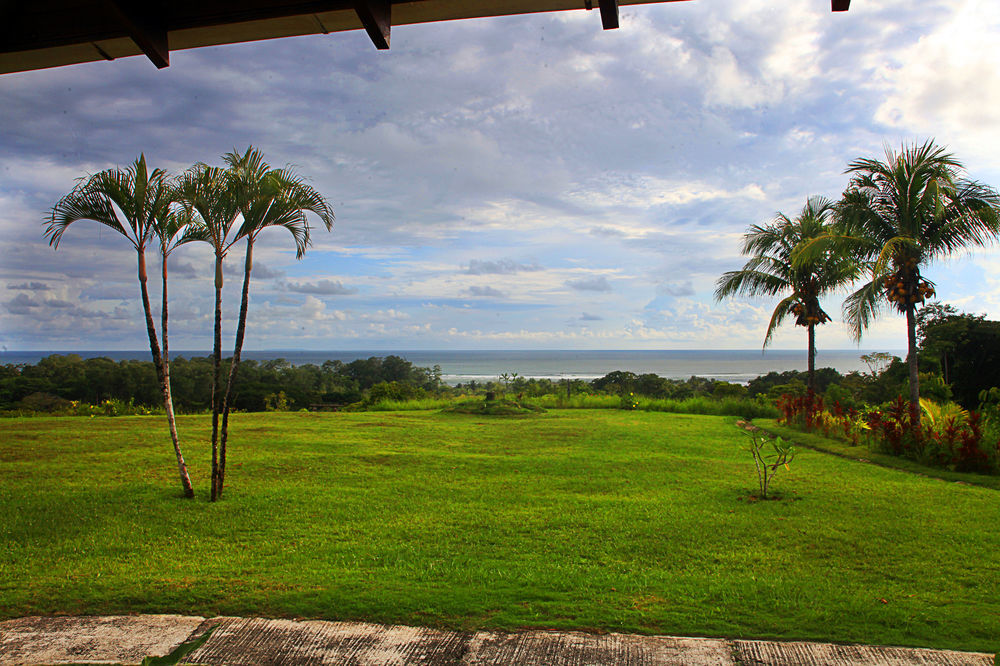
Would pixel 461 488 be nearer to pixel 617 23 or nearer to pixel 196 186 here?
pixel 196 186

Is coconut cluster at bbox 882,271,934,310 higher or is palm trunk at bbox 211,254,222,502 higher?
coconut cluster at bbox 882,271,934,310

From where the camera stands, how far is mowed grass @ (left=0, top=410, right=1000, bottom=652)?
3.16m

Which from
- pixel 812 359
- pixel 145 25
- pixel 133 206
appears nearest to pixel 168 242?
pixel 133 206

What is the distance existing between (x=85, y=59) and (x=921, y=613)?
5248mm

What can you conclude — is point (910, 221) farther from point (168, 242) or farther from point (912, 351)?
point (168, 242)

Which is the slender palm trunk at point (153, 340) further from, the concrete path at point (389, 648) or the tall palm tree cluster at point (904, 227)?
the tall palm tree cluster at point (904, 227)

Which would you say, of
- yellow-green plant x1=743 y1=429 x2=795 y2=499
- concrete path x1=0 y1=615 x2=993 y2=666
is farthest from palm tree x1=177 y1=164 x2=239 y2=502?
yellow-green plant x1=743 y1=429 x2=795 y2=499

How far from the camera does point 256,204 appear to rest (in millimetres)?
5691

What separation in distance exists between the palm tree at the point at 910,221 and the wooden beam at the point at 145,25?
1040 cm

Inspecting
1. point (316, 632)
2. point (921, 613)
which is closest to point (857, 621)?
point (921, 613)

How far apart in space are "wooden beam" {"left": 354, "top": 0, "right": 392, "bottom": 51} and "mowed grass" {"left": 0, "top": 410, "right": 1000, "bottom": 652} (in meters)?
2.93

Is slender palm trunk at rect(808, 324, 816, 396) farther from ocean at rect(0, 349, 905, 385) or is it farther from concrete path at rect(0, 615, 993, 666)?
ocean at rect(0, 349, 905, 385)

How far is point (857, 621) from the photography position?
3.02m

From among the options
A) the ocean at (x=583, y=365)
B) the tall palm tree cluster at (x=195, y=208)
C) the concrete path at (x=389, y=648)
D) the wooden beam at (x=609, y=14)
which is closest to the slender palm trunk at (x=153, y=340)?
the tall palm tree cluster at (x=195, y=208)
